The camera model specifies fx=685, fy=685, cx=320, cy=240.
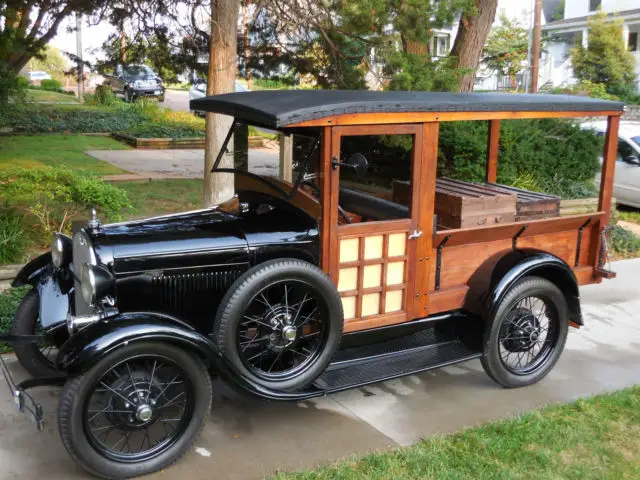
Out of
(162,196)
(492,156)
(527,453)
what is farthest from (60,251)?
(162,196)

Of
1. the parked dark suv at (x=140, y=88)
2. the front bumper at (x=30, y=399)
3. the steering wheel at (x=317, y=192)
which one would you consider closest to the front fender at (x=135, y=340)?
the front bumper at (x=30, y=399)

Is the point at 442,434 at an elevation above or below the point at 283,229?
below

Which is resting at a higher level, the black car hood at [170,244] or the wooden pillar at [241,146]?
the wooden pillar at [241,146]

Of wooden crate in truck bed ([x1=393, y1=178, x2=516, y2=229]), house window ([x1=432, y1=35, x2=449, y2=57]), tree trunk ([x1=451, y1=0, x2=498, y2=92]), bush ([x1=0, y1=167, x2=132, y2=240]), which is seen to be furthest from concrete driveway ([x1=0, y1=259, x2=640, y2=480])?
house window ([x1=432, y1=35, x2=449, y2=57])

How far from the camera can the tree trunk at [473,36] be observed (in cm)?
966

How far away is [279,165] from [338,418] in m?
1.64

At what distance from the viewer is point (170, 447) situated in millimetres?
3602

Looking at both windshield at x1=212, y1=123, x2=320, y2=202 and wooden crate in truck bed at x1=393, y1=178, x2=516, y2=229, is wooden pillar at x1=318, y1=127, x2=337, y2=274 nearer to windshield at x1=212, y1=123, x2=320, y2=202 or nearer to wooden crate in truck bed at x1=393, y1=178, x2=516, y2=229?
windshield at x1=212, y1=123, x2=320, y2=202

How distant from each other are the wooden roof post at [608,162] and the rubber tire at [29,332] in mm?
4017

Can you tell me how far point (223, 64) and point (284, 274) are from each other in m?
4.65

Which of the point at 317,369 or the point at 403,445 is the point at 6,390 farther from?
the point at 403,445

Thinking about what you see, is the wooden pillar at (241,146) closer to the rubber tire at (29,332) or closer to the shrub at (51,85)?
the rubber tire at (29,332)

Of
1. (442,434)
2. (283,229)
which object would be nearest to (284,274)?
(283,229)

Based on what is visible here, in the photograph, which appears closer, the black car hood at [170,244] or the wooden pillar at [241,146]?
the black car hood at [170,244]
